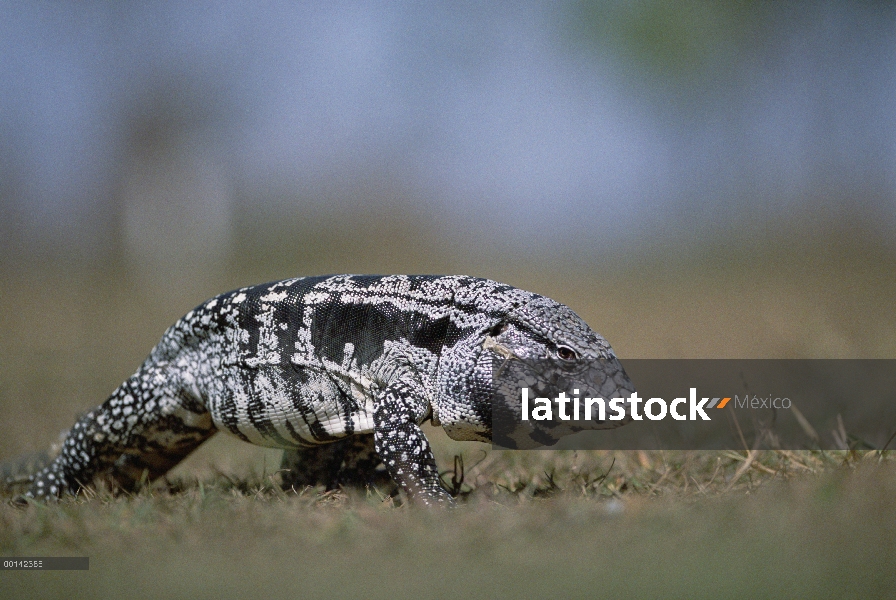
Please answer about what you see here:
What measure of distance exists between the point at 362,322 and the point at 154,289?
13.7 meters

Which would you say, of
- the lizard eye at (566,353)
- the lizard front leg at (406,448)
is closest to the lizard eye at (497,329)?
the lizard eye at (566,353)

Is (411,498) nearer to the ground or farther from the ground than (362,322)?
nearer to the ground

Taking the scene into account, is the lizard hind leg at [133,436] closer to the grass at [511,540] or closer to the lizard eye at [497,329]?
the grass at [511,540]

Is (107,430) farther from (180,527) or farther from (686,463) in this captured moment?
(686,463)

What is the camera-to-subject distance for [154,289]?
1662cm

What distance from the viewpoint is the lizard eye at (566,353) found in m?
3.60

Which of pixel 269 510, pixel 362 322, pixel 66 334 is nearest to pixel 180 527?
pixel 269 510

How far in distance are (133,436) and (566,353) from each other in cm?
242

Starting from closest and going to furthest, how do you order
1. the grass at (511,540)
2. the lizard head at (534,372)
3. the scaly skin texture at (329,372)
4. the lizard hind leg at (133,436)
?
the grass at (511,540)
the lizard head at (534,372)
the scaly skin texture at (329,372)
the lizard hind leg at (133,436)

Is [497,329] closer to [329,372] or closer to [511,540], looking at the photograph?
[329,372]

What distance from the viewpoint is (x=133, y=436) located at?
14.9ft

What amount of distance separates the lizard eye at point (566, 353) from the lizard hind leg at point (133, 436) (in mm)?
1998

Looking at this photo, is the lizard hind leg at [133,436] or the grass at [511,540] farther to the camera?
the lizard hind leg at [133,436]

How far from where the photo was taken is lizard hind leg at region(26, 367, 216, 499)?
4488 millimetres
